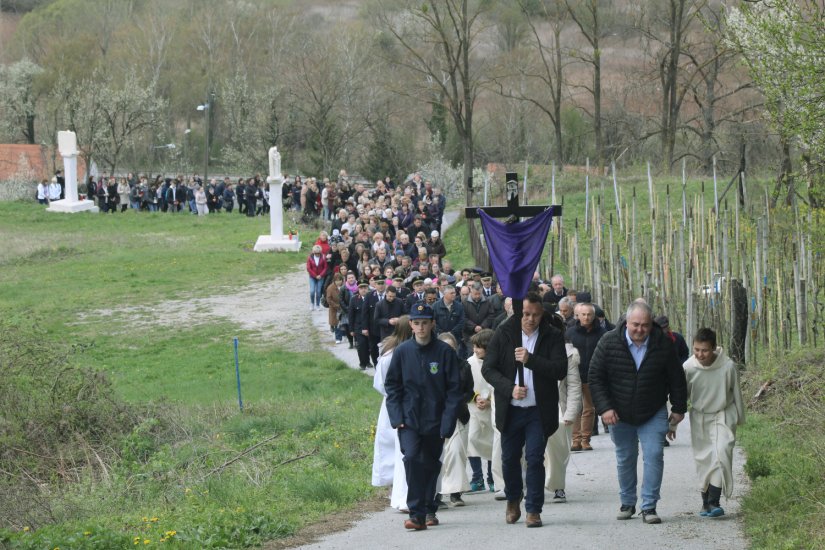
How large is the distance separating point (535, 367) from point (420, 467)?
48.8 inches

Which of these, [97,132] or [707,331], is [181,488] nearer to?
[707,331]

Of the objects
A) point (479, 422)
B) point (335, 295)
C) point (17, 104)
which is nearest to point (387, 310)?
point (335, 295)

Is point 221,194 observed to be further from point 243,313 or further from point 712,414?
point 712,414

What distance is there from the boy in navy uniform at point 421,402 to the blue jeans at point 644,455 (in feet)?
4.62

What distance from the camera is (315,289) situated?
28.5 meters

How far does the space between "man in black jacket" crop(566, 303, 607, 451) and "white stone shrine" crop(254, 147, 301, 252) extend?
23.6 meters

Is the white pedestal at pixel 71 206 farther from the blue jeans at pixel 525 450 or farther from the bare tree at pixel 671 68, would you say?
the blue jeans at pixel 525 450

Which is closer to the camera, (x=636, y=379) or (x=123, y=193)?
(x=636, y=379)

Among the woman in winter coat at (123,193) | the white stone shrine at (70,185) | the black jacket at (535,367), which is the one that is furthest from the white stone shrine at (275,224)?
the black jacket at (535,367)

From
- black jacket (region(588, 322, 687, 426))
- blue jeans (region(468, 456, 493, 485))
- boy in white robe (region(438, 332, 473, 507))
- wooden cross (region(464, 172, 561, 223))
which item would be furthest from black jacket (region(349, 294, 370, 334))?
black jacket (region(588, 322, 687, 426))

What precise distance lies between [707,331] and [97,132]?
50790mm

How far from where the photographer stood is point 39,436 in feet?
52.8

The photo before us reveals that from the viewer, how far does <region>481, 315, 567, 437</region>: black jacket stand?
10156mm

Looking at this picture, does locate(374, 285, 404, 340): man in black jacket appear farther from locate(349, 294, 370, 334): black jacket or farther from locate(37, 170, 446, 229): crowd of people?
locate(37, 170, 446, 229): crowd of people
